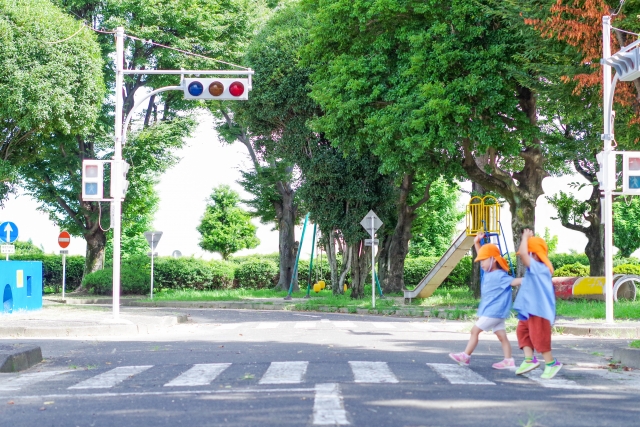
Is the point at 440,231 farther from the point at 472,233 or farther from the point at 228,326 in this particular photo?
the point at 228,326

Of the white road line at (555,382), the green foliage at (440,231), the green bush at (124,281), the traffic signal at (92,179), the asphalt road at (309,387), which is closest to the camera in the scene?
the asphalt road at (309,387)

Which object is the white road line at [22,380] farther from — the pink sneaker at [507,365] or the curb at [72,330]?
the curb at [72,330]

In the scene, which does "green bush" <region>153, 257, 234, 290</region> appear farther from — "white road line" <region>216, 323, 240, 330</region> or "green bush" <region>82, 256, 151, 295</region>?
"white road line" <region>216, 323, 240, 330</region>

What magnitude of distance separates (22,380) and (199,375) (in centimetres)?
223

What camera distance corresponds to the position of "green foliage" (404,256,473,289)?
46719mm

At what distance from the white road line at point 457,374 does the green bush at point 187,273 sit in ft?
111

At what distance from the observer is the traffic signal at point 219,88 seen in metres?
16.3

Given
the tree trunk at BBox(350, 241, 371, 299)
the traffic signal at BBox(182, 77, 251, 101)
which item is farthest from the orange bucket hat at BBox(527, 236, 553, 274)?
the tree trunk at BBox(350, 241, 371, 299)

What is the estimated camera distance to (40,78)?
1175 inches

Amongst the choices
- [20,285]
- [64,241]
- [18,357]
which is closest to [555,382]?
[18,357]

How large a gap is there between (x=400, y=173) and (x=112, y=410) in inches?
822

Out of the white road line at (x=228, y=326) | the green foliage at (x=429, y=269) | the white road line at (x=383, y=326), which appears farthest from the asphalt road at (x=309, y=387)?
the green foliage at (x=429, y=269)

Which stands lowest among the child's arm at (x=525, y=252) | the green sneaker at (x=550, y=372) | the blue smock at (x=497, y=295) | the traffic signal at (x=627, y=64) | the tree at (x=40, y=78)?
the green sneaker at (x=550, y=372)

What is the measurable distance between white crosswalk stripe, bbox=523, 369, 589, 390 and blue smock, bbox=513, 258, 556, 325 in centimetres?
63
